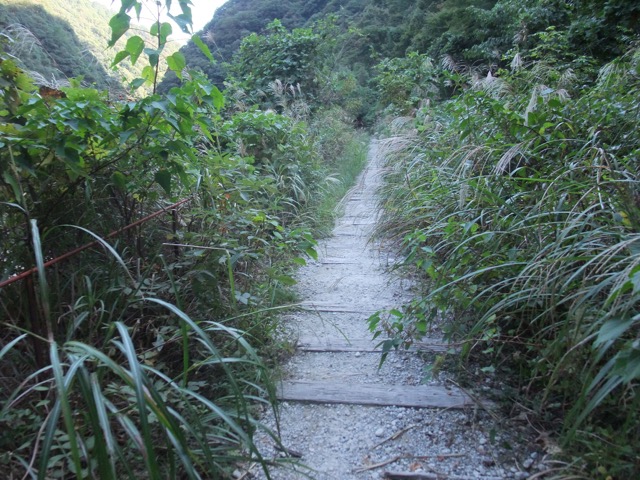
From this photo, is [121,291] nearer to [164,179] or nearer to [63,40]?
[164,179]

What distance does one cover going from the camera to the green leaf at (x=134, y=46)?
152 cm

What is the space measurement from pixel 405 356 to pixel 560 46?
4990 millimetres

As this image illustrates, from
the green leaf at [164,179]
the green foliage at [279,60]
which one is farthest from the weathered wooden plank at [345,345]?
the green foliage at [279,60]

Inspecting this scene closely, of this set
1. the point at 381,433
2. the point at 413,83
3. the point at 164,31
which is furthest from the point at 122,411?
the point at 413,83

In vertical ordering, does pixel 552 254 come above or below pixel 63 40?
below

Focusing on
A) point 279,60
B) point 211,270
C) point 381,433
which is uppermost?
point 279,60

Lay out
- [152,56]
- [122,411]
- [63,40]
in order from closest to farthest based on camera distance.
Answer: [122,411], [152,56], [63,40]

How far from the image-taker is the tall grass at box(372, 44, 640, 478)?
1.15 m

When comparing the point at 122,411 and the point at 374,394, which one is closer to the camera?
the point at 122,411

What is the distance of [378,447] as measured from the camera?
1475mm

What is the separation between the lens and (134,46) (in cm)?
153

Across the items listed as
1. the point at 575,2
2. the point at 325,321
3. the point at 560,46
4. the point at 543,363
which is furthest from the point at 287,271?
the point at 575,2

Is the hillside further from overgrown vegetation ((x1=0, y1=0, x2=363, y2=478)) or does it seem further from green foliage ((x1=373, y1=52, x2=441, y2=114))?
green foliage ((x1=373, y1=52, x2=441, y2=114))

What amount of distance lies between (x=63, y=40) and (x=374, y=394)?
133 inches
